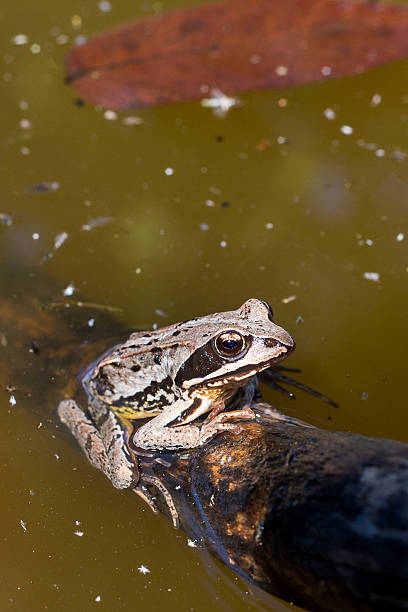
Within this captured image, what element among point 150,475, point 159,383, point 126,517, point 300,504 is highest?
point 300,504

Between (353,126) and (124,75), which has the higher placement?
(124,75)

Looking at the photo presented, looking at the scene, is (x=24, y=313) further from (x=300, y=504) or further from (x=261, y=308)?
(x=300, y=504)

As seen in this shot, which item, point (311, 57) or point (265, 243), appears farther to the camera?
point (311, 57)

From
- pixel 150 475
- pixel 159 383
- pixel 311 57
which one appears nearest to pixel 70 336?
pixel 159 383

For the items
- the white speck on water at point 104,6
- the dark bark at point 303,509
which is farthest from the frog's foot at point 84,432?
the white speck on water at point 104,6

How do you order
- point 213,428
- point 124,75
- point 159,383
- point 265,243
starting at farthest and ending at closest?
1. point 124,75
2. point 265,243
3. point 159,383
4. point 213,428

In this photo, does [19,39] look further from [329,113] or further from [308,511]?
[308,511]

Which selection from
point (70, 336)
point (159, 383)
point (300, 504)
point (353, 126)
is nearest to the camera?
point (300, 504)

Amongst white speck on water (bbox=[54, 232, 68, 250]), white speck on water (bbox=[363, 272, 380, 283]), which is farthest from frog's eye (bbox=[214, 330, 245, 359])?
white speck on water (bbox=[54, 232, 68, 250])
